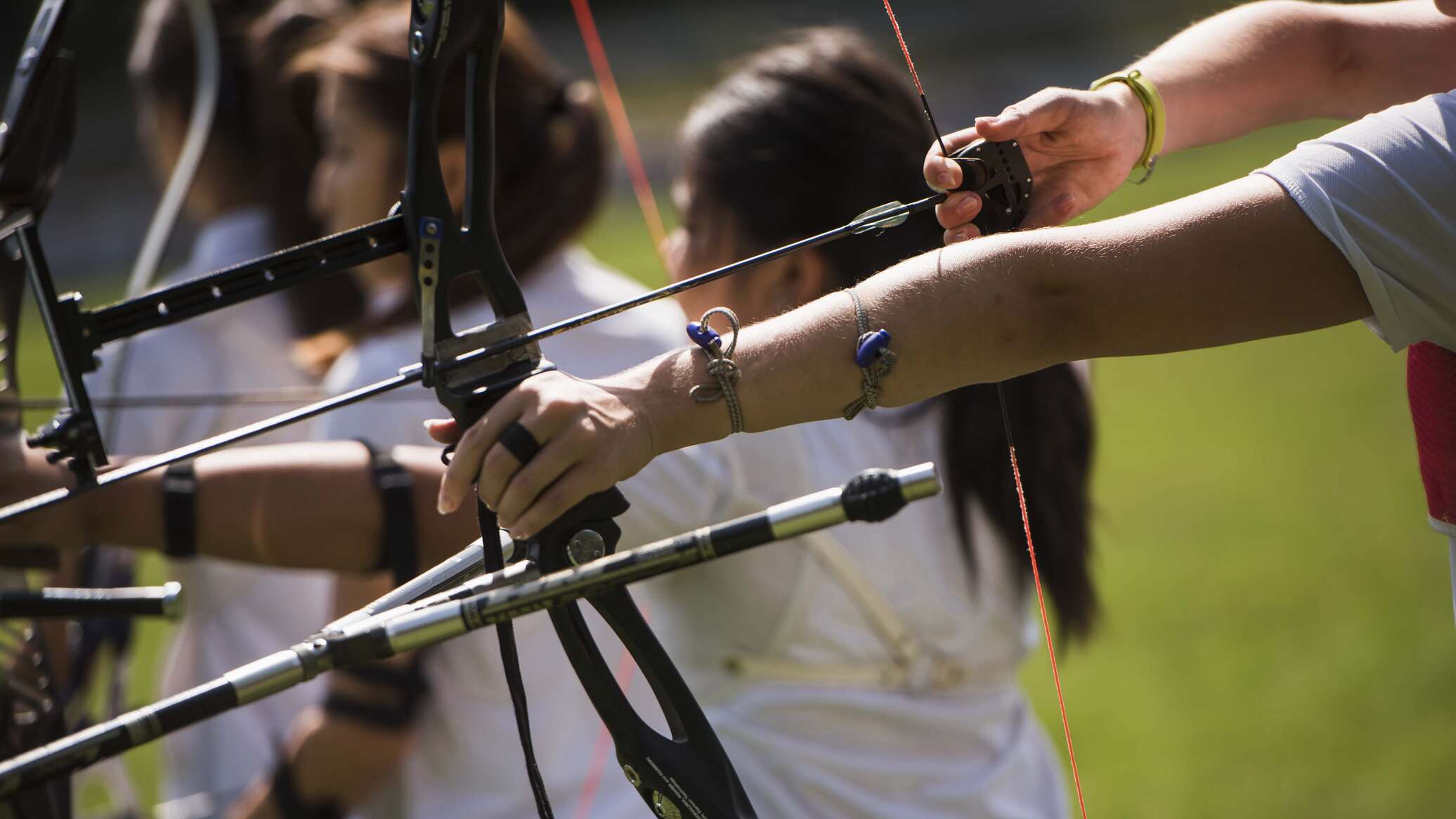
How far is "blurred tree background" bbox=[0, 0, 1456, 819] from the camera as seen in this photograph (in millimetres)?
3145

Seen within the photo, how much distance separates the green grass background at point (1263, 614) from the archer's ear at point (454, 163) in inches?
34.1

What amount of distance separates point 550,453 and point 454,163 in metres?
1.09

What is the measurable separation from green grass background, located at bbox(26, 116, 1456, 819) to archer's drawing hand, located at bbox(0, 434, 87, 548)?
1.06 metres

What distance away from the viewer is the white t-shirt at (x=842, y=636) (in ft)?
4.91

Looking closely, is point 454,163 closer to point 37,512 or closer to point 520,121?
point 520,121

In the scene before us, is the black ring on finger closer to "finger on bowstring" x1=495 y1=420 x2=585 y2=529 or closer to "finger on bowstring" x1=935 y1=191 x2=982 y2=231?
"finger on bowstring" x1=495 y1=420 x2=585 y2=529

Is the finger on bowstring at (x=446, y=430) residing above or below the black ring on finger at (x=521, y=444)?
above

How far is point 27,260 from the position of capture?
1.05 metres

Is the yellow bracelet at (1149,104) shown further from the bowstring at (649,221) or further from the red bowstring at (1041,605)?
the bowstring at (649,221)

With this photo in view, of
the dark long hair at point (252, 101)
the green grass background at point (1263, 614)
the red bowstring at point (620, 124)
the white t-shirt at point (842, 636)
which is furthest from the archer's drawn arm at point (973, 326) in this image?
the dark long hair at point (252, 101)

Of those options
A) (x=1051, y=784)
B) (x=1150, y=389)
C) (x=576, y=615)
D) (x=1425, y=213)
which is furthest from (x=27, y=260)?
(x=1150, y=389)

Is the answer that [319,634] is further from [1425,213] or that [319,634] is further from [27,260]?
[1425,213]

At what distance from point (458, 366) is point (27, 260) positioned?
35cm

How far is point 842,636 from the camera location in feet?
5.00
